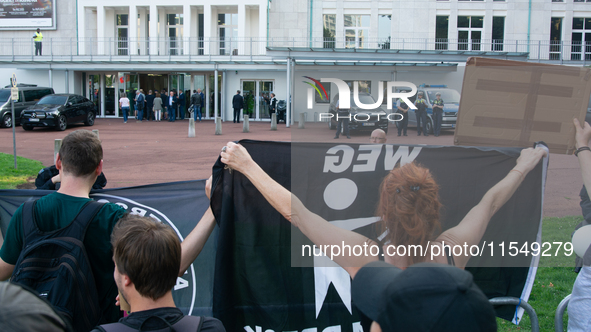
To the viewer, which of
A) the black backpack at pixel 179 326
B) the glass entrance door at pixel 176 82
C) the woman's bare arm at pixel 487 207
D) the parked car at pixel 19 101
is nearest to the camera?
the black backpack at pixel 179 326

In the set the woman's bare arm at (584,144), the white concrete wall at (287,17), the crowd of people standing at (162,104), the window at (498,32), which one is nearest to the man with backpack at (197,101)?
the crowd of people standing at (162,104)

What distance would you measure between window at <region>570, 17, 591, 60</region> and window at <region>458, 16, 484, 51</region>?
6.55 metres

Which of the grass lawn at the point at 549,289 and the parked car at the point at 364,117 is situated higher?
the parked car at the point at 364,117

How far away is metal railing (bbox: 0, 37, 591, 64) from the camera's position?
32656mm

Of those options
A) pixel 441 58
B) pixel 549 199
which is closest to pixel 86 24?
pixel 441 58

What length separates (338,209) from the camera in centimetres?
293

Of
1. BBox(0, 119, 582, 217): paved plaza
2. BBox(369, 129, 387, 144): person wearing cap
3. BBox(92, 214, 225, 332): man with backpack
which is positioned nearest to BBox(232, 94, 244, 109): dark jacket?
BBox(0, 119, 582, 217): paved plaza

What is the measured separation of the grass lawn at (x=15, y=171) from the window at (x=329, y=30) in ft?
81.2

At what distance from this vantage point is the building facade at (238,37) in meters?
32.0

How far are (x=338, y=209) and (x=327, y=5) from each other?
1290 inches

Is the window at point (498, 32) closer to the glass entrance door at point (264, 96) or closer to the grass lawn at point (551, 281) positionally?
the glass entrance door at point (264, 96)

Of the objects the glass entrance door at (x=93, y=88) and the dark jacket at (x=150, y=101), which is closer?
the dark jacket at (x=150, y=101)

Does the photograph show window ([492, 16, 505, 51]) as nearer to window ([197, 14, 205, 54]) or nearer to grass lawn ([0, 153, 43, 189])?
window ([197, 14, 205, 54])

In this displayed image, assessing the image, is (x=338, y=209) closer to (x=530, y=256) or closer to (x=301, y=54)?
(x=530, y=256)
